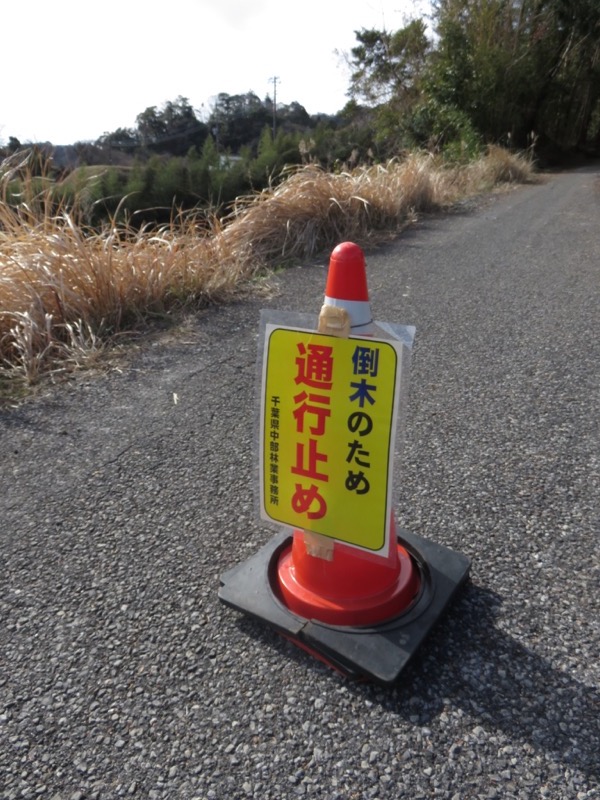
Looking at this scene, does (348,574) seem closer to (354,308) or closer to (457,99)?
(354,308)

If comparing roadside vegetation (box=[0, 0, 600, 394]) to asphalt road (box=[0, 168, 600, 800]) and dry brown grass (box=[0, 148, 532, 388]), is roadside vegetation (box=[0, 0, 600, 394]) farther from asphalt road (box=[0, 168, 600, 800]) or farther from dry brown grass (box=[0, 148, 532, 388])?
asphalt road (box=[0, 168, 600, 800])

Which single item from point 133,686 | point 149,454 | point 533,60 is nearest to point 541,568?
point 133,686

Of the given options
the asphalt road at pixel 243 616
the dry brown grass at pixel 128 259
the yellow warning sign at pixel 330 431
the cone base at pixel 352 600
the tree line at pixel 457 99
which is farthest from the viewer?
the tree line at pixel 457 99

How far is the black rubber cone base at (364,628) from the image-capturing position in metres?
1.67

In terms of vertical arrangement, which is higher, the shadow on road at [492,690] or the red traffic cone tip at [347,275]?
the red traffic cone tip at [347,275]

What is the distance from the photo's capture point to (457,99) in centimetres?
1834

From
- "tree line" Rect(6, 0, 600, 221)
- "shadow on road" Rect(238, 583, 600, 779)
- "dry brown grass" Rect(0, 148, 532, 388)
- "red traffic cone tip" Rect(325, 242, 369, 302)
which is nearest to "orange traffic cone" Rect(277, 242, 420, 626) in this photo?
"red traffic cone tip" Rect(325, 242, 369, 302)

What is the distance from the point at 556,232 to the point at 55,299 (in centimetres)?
633

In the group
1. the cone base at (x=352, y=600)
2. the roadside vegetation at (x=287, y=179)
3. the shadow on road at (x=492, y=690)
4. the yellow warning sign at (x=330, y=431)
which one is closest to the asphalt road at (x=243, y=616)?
the shadow on road at (x=492, y=690)

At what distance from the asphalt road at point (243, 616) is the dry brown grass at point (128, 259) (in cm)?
47

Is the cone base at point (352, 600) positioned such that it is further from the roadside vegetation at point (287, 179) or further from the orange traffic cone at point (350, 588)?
the roadside vegetation at point (287, 179)

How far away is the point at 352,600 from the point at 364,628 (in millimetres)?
84

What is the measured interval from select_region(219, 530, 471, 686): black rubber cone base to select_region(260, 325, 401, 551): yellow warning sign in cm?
25

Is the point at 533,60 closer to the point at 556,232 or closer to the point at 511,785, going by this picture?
the point at 556,232
